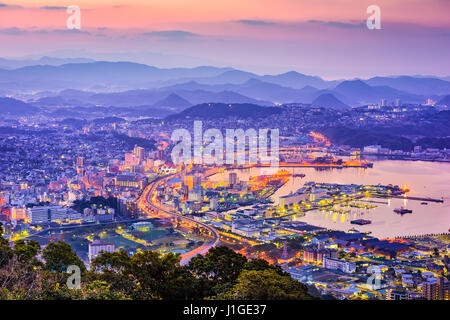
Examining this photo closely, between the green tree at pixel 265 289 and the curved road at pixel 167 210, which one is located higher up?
the green tree at pixel 265 289

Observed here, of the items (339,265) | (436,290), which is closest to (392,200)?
(339,265)

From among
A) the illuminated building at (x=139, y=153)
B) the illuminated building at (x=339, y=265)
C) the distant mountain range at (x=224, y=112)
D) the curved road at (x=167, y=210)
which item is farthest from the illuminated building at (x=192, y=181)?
the distant mountain range at (x=224, y=112)

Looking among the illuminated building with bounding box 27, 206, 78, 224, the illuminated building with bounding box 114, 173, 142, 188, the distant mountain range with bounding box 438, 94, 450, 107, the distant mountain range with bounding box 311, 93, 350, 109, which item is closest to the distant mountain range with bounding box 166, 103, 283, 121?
the distant mountain range with bounding box 311, 93, 350, 109

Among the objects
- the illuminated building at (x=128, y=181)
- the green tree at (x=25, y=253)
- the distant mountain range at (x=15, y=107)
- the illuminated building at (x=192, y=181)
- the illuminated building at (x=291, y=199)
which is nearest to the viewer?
the green tree at (x=25, y=253)

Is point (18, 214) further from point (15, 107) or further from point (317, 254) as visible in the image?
point (15, 107)

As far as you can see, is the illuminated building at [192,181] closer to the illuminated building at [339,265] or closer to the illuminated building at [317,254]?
the illuminated building at [317,254]

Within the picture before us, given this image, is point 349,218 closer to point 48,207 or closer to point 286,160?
point 48,207
